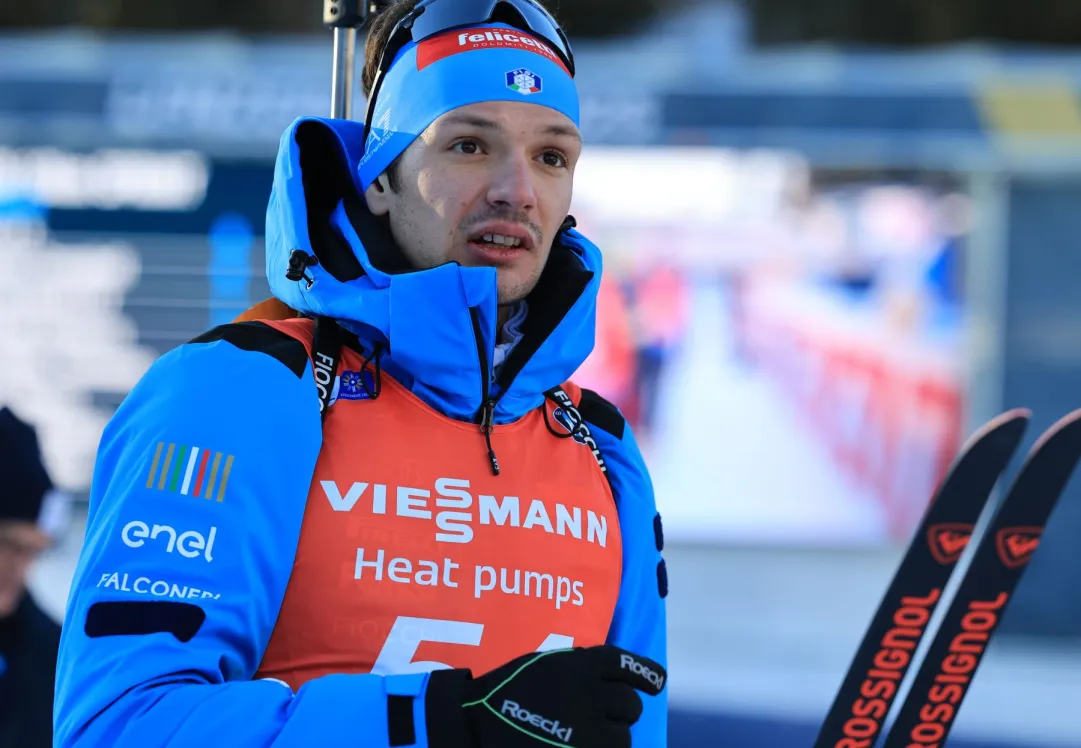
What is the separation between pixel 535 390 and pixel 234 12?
1032 centimetres

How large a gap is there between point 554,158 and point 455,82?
0.57ft

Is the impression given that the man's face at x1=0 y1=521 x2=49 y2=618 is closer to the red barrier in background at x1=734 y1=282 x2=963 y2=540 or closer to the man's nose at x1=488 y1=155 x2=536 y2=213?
the man's nose at x1=488 y1=155 x2=536 y2=213

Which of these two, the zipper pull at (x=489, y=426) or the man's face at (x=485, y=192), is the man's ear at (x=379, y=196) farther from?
the zipper pull at (x=489, y=426)

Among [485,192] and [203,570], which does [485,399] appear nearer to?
[485,192]

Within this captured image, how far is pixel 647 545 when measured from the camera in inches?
69.9

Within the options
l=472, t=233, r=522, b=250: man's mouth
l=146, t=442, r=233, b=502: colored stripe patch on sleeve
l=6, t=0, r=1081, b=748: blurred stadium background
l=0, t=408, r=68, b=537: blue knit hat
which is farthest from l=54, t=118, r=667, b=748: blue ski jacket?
l=6, t=0, r=1081, b=748: blurred stadium background

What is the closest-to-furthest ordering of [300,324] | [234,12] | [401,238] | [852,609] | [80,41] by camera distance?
[300,324] < [401,238] < [852,609] < [80,41] < [234,12]

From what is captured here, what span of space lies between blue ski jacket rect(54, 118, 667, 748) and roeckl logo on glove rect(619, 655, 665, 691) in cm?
21

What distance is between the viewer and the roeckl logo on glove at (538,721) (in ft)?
4.03

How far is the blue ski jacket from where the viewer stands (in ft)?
4.10

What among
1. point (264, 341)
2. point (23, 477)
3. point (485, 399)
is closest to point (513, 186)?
point (485, 399)

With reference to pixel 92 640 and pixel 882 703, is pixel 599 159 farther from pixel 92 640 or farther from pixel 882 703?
pixel 92 640

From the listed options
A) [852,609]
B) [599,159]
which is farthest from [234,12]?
[852,609]

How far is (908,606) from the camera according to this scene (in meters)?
2.39
